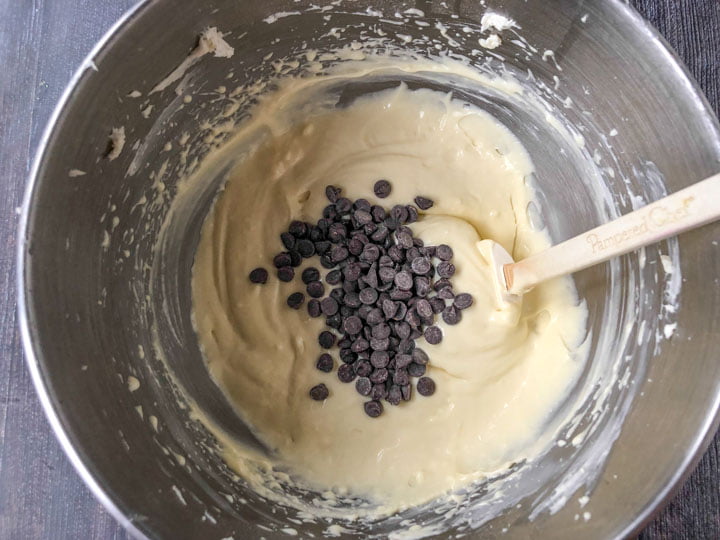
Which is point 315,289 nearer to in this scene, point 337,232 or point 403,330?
point 337,232

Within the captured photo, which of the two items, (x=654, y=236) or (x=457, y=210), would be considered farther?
(x=457, y=210)

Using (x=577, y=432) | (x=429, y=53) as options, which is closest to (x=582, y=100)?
(x=429, y=53)

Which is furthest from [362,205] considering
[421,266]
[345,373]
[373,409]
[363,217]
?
[373,409]

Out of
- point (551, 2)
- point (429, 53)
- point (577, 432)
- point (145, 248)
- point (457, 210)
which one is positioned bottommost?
point (577, 432)

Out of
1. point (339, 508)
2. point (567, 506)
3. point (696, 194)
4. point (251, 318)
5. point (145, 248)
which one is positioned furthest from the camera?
point (251, 318)

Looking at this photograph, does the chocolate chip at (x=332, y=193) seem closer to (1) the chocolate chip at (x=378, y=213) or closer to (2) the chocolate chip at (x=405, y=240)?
(1) the chocolate chip at (x=378, y=213)

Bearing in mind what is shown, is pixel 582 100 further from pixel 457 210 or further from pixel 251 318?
pixel 251 318
